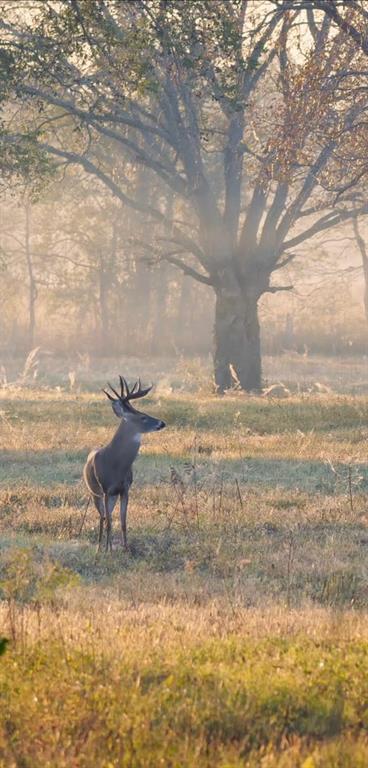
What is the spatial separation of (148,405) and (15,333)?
31570mm

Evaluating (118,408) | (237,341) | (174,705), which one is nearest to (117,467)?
(118,408)

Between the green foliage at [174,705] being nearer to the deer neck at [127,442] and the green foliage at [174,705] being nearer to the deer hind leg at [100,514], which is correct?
the deer hind leg at [100,514]

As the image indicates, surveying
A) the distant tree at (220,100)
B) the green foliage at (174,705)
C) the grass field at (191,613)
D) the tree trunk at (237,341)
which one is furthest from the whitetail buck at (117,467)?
the tree trunk at (237,341)

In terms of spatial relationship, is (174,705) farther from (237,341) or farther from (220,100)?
(237,341)

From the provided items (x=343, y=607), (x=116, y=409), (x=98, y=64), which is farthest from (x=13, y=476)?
(x=98, y=64)

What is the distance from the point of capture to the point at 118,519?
14.7m

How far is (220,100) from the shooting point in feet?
94.2

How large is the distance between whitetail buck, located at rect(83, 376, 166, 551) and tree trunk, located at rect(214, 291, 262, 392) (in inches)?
764

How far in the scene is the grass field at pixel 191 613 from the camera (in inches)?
265

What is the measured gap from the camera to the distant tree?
74.2 feet

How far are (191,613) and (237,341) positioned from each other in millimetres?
23701

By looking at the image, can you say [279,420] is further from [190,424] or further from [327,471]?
[327,471]

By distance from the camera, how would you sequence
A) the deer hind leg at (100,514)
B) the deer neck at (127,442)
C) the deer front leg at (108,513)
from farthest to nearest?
the deer neck at (127,442) < the deer hind leg at (100,514) < the deer front leg at (108,513)

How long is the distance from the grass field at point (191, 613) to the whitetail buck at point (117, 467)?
1.45 feet
